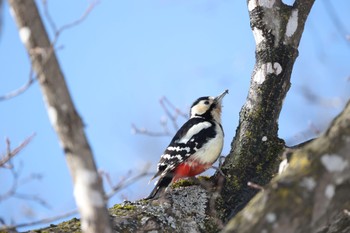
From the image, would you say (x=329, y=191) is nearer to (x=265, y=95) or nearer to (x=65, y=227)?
(x=65, y=227)

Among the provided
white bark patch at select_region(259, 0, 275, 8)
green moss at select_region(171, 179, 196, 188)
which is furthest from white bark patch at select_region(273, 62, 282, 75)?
green moss at select_region(171, 179, 196, 188)

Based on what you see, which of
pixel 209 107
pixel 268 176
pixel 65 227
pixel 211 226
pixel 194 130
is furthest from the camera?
pixel 209 107

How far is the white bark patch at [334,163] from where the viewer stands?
276 cm

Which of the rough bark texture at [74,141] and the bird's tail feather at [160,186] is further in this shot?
the bird's tail feather at [160,186]

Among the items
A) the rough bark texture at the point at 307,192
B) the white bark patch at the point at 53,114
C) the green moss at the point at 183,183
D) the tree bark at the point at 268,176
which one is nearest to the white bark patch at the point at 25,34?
the tree bark at the point at 268,176

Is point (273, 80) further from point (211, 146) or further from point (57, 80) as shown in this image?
point (57, 80)

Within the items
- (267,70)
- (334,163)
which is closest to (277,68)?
(267,70)

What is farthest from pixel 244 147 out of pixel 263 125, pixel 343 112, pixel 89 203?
pixel 89 203

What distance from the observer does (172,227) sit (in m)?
4.20

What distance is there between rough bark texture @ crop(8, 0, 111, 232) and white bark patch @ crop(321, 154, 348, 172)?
0.89 metres

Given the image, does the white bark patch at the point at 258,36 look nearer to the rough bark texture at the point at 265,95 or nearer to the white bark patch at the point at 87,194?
the rough bark texture at the point at 265,95

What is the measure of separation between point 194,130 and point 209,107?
0.55 m

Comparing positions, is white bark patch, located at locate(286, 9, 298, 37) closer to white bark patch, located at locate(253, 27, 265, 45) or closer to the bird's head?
white bark patch, located at locate(253, 27, 265, 45)

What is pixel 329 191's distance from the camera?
9.13 feet
